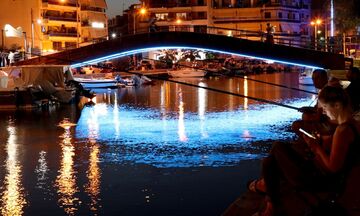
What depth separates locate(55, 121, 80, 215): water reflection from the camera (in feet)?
37.7

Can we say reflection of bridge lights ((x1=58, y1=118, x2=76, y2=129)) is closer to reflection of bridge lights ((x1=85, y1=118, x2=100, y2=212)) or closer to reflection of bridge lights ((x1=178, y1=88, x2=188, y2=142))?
reflection of bridge lights ((x1=85, y1=118, x2=100, y2=212))

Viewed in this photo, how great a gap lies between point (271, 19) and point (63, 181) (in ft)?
349

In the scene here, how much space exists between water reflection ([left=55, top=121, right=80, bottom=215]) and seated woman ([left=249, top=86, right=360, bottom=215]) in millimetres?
4950

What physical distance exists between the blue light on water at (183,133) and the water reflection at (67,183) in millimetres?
1032

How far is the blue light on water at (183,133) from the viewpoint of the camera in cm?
1719

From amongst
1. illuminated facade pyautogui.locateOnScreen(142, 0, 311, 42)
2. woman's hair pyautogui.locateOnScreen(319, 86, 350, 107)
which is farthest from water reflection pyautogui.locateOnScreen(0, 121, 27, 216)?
illuminated facade pyautogui.locateOnScreen(142, 0, 311, 42)

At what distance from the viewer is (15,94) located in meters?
35.2

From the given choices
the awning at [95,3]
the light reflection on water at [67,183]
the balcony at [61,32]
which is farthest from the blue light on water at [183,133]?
the awning at [95,3]

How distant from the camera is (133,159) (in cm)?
1689

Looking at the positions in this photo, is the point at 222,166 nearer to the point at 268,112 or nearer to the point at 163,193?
the point at 163,193

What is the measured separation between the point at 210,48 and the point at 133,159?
2142 centimetres

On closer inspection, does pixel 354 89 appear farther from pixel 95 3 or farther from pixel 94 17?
pixel 95 3

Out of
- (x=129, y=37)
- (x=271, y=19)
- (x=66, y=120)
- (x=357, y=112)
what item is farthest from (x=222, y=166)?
(x=271, y=19)

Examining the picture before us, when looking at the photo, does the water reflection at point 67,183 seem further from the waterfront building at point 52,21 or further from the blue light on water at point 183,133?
the waterfront building at point 52,21
